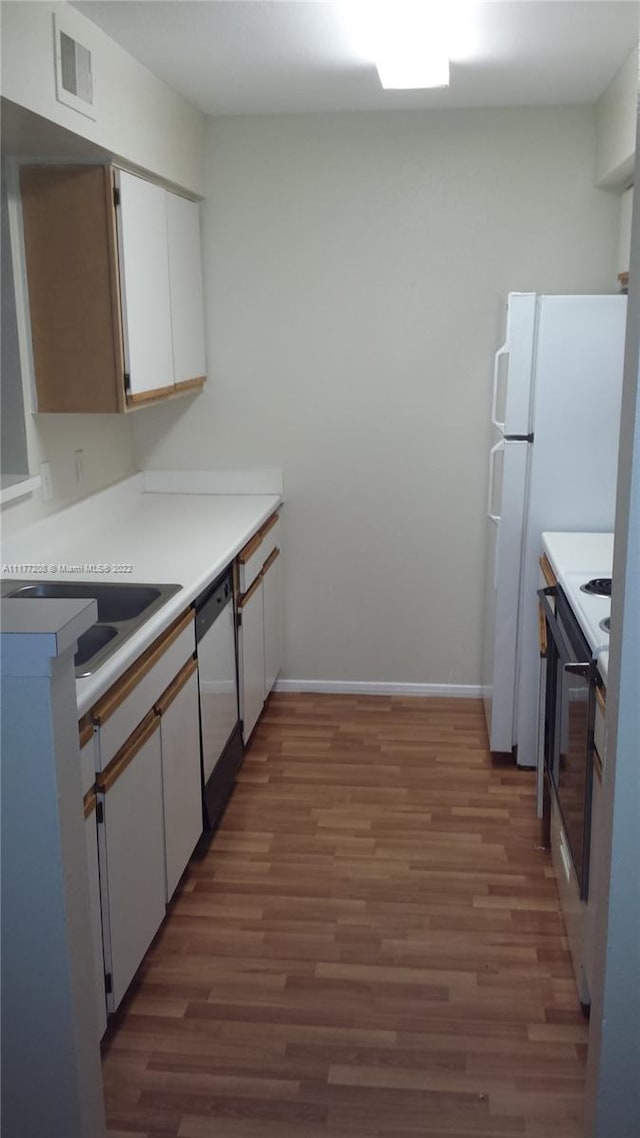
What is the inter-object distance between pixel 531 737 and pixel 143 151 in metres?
2.48

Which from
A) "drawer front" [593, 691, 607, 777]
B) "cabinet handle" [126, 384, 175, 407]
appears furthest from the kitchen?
"drawer front" [593, 691, 607, 777]

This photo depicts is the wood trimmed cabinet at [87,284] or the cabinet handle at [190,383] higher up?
the wood trimmed cabinet at [87,284]

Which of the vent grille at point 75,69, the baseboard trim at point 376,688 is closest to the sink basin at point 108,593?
the vent grille at point 75,69

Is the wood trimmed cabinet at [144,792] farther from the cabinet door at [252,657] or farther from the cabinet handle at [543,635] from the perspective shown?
the cabinet handle at [543,635]

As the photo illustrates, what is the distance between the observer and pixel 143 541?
3621 mm

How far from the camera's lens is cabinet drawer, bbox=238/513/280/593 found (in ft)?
12.1

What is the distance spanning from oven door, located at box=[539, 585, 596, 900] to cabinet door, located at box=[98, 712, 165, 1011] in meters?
1.06

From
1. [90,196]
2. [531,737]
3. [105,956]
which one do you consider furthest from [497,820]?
[90,196]

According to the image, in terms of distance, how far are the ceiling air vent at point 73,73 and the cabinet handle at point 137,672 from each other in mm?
1380

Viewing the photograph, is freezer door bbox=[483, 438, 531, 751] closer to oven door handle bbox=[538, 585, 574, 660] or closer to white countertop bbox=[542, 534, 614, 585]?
white countertop bbox=[542, 534, 614, 585]

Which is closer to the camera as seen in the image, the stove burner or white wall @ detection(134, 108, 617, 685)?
the stove burner

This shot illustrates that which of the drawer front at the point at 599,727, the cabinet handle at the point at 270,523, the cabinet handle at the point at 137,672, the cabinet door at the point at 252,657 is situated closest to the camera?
the cabinet handle at the point at 137,672

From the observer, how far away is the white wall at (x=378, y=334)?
416 centimetres

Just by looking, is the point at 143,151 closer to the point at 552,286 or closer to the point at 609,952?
the point at 552,286
